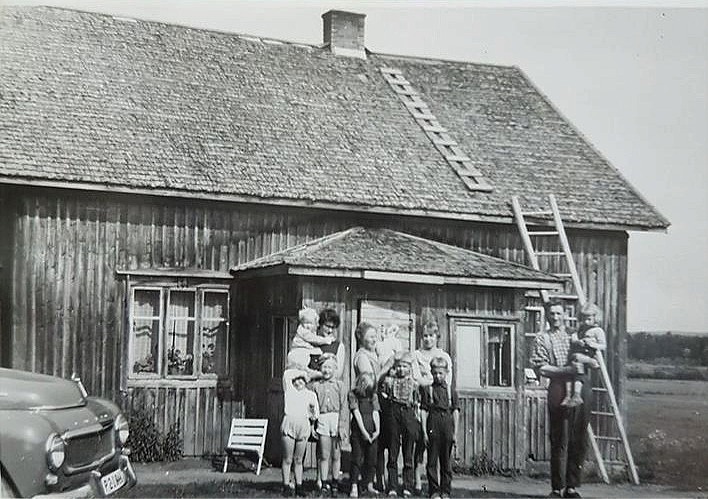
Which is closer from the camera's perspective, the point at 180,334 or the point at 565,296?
the point at 180,334

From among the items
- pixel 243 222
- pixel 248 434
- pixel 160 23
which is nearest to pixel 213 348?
pixel 248 434

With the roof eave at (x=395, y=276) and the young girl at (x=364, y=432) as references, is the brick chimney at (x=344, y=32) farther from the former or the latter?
the young girl at (x=364, y=432)

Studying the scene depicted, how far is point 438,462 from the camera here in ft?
30.3

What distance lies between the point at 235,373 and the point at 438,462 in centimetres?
253

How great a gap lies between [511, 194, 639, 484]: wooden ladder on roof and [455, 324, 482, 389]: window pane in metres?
1.03

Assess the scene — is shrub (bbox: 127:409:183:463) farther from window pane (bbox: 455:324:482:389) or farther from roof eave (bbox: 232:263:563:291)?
window pane (bbox: 455:324:482:389)

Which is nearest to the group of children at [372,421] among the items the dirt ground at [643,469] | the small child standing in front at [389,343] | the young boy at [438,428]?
the young boy at [438,428]

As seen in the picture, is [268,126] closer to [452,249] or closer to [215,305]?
[215,305]

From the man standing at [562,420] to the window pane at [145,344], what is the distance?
4.08 m

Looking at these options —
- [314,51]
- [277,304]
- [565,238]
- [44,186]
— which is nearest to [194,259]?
[277,304]

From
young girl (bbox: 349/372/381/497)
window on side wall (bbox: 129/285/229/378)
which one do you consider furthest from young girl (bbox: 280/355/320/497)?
window on side wall (bbox: 129/285/229/378)

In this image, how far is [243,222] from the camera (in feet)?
34.2

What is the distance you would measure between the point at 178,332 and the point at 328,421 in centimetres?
248

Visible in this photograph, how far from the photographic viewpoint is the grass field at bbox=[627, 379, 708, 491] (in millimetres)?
9688
